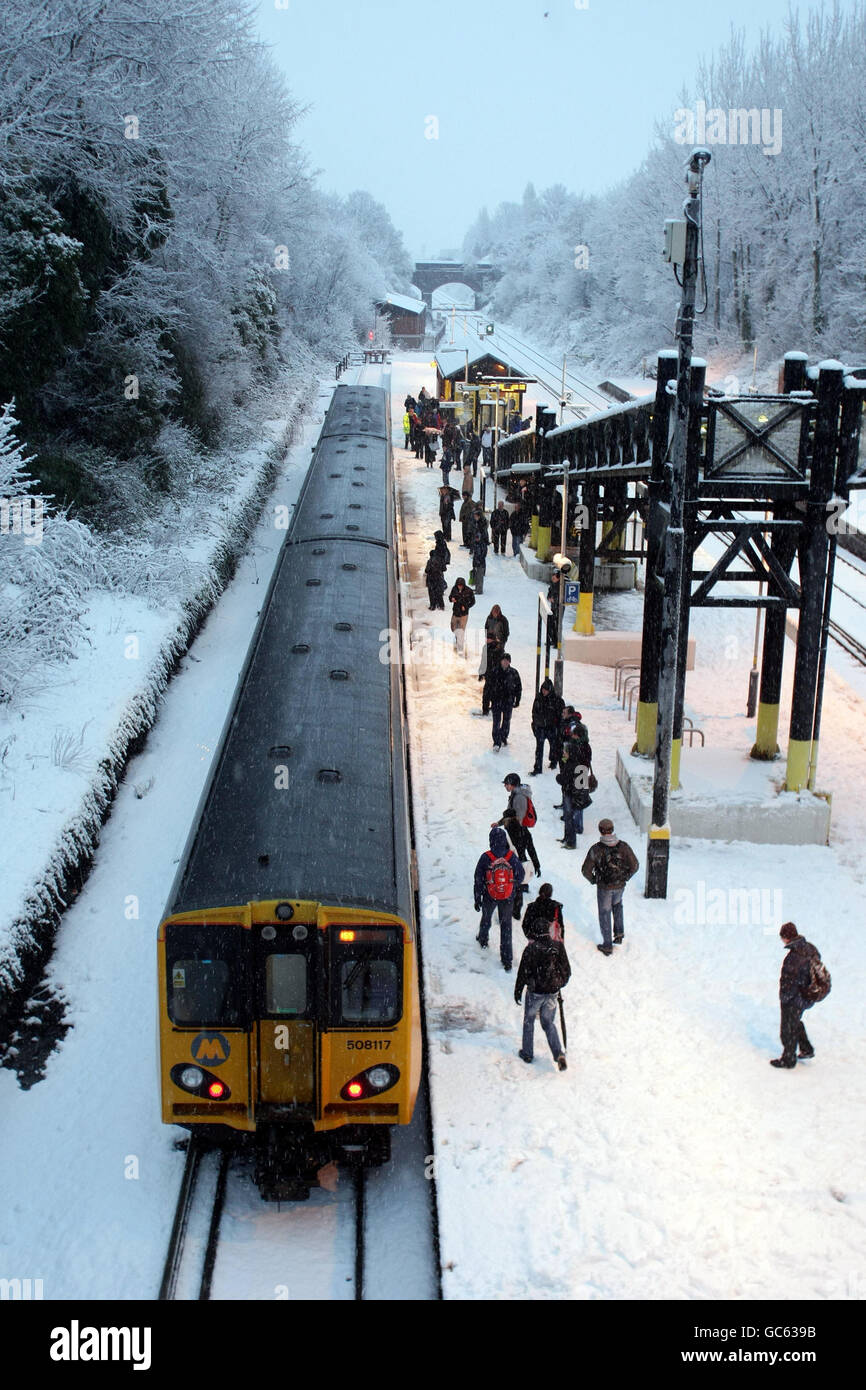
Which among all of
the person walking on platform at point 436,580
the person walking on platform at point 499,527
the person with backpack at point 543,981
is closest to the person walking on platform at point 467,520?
the person walking on platform at point 499,527

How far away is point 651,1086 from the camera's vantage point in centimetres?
965

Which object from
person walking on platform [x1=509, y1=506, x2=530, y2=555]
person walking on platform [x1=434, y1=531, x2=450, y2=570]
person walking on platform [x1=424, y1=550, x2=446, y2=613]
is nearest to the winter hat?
person walking on platform [x1=424, y1=550, x2=446, y2=613]

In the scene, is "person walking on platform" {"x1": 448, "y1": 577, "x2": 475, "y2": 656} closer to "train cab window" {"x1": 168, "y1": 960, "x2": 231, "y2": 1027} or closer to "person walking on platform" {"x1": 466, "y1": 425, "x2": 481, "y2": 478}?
"train cab window" {"x1": 168, "y1": 960, "x2": 231, "y2": 1027}

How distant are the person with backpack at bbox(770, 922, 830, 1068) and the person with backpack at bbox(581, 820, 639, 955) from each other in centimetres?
204

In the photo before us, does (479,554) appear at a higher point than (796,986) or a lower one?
higher

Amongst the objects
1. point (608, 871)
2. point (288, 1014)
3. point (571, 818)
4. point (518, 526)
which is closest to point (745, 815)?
point (571, 818)

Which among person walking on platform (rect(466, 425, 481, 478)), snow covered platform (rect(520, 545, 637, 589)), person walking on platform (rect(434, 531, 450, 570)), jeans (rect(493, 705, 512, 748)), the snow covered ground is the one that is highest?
person walking on platform (rect(466, 425, 481, 478))

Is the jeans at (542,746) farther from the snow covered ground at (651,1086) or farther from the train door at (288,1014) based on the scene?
the train door at (288,1014)

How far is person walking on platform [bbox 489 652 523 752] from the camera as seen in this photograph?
16422 mm

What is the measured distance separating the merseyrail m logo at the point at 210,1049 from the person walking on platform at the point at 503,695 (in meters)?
8.99

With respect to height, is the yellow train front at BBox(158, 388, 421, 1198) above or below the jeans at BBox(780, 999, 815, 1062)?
above

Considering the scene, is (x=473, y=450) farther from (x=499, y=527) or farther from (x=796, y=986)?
(x=796, y=986)

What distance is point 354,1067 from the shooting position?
813 centimetres

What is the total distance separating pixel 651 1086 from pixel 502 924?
7.91 feet
